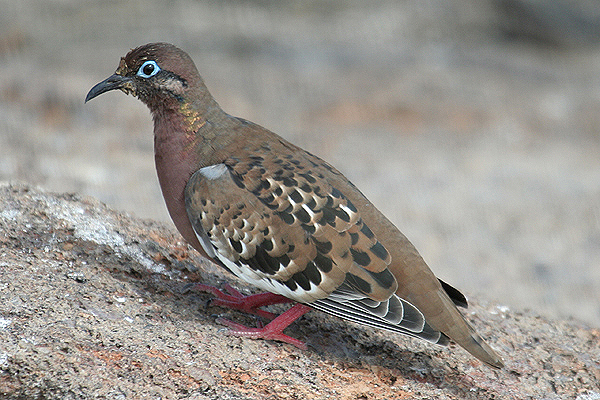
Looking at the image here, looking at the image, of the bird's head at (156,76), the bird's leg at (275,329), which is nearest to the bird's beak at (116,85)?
the bird's head at (156,76)

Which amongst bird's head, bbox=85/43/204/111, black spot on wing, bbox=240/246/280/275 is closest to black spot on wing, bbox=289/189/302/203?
black spot on wing, bbox=240/246/280/275

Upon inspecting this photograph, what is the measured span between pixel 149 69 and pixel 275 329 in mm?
1885

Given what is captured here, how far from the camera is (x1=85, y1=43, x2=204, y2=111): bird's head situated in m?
4.72

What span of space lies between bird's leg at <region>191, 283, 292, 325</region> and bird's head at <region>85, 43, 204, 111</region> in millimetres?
1295

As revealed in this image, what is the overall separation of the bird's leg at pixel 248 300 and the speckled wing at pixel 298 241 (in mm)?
433

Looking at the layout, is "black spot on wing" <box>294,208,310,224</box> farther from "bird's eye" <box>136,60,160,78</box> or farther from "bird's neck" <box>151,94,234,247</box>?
"bird's eye" <box>136,60,160,78</box>

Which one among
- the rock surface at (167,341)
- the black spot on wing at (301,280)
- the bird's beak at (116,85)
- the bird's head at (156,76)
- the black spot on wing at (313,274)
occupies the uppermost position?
the bird's head at (156,76)

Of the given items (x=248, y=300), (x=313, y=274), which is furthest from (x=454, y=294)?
(x=248, y=300)

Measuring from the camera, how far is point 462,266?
9.95 m

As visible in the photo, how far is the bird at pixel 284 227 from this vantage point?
4.29 m

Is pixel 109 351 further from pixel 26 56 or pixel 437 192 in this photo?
pixel 26 56

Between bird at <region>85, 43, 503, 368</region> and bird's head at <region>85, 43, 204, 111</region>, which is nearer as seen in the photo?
bird at <region>85, 43, 503, 368</region>

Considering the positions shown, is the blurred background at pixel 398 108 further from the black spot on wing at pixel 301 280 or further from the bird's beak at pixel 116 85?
the black spot on wing at pixel 301 280

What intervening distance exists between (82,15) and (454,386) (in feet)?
39.6
